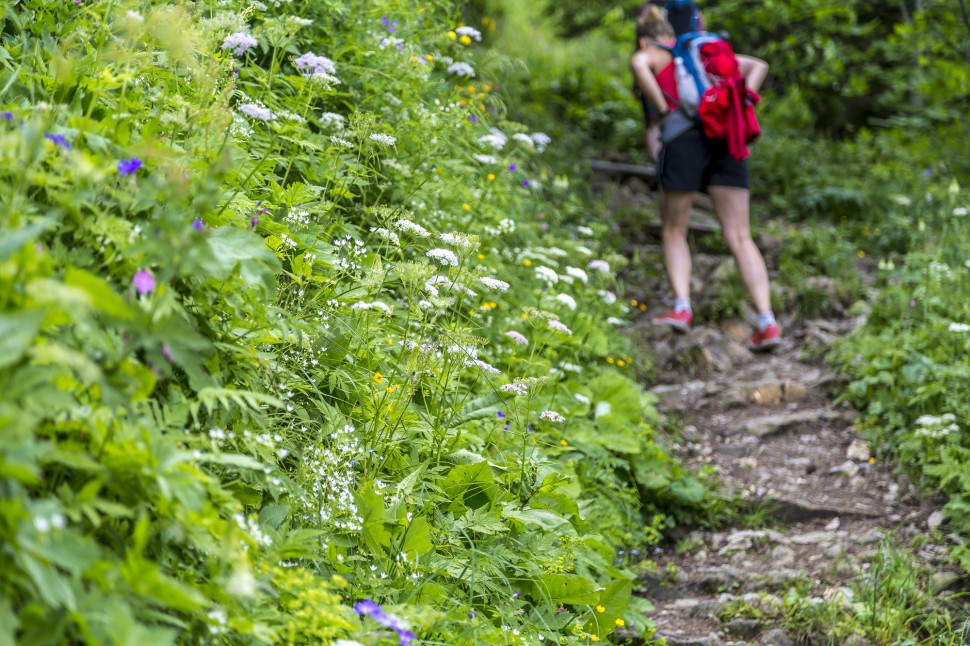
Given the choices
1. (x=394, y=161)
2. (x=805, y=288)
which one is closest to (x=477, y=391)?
(x=394, y=161)

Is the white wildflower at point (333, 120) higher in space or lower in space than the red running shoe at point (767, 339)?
higher

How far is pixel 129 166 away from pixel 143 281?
0.34 meters

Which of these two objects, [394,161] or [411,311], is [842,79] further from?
[411,311]

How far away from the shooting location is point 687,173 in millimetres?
6480

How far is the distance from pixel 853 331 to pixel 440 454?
4472mm

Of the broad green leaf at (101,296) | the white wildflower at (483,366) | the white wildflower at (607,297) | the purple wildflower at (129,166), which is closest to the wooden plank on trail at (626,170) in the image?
the white wildflower at (607,297)

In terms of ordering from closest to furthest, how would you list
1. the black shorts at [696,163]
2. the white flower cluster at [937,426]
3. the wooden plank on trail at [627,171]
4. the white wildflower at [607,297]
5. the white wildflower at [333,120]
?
the white wildflower at [333,120] < the white flower cluster at [937,426] < the white wildflower at [607,297] < the black shorts at [696,163] < the wooden plank on trail at [627,171]

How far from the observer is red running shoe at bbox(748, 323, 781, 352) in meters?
6.65

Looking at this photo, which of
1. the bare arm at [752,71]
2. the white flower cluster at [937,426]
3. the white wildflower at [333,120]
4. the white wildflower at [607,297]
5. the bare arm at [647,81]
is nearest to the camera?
the white wildflower at [333,120]

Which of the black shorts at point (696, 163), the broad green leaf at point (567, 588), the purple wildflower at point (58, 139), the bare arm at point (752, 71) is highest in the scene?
the purple wildflower at point (58, 139)

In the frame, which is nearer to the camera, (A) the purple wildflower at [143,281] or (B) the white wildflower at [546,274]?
(A) the purple wildflower at [143,281]

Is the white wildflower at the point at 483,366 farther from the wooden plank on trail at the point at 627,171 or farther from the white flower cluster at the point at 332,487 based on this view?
the wooden plank on trail at the point at 627,171

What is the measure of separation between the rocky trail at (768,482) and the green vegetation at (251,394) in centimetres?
31

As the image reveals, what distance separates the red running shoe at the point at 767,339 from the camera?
665 centimetres
